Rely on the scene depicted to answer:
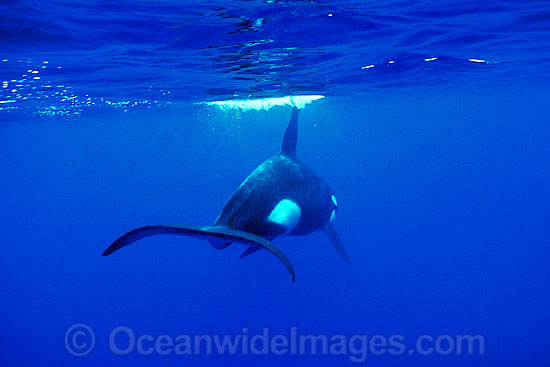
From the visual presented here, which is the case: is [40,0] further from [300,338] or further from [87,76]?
[300,338]

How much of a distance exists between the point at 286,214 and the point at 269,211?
1.39 ft

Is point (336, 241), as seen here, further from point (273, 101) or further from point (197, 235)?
point (273, 101)

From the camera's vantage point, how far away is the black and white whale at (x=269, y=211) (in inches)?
161

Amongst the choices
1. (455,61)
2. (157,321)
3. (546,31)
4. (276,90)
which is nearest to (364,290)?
(157,321)

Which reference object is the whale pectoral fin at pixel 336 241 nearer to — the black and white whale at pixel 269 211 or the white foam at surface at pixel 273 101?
the black and white whale at pixel 269 211

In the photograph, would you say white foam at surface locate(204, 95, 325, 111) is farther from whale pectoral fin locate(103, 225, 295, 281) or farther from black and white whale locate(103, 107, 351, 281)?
whale pectoral fin locate(103, 225, 295, 281)

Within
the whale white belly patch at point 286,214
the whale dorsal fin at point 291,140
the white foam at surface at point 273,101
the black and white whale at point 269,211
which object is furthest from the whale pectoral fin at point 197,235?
the white foam at surface at point 273,101

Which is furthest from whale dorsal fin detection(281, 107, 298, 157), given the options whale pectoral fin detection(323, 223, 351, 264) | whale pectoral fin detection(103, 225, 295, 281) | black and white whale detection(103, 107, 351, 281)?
whale pectoral fin detection(103, 225, 295, 281)

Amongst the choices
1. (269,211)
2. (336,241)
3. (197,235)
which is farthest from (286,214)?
(336,241)

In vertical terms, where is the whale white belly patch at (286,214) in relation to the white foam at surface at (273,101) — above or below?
above

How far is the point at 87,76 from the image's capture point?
1425cm

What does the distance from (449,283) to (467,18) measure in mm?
27404

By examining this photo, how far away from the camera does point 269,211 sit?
5676mm

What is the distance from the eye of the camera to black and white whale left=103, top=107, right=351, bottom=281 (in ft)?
13.4
